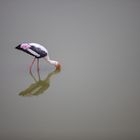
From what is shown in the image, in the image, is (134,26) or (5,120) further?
(134,26)

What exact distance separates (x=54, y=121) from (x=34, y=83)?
0.86ft

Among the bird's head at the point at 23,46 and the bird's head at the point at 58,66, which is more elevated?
the bird's head at the point at 23,46

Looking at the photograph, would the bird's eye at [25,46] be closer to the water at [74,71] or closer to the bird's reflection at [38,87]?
the water at [74,71]

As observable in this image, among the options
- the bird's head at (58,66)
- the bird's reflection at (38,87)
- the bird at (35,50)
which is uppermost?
the bird at (35,50)

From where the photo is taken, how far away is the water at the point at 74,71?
151cm

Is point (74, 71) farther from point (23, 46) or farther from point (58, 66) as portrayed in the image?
point (23, 46)

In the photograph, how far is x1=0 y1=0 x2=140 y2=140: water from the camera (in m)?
1.51

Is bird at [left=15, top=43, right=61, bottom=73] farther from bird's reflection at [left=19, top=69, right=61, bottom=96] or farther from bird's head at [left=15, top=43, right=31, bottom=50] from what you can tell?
bird's reflection at [left=19, top=69, right=61, bottom=96]

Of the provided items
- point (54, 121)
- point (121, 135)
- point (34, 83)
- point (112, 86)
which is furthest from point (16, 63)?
point (121, 135)

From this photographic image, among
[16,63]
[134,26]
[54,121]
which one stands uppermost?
A: [134,26]

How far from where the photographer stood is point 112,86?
1587 millimetres

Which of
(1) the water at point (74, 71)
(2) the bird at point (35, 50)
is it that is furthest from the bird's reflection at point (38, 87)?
(2) the bird at point (35, 50)

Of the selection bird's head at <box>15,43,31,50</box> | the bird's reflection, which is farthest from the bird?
the bird's reflection

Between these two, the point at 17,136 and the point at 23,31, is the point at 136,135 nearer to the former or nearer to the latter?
the point at 17,136
